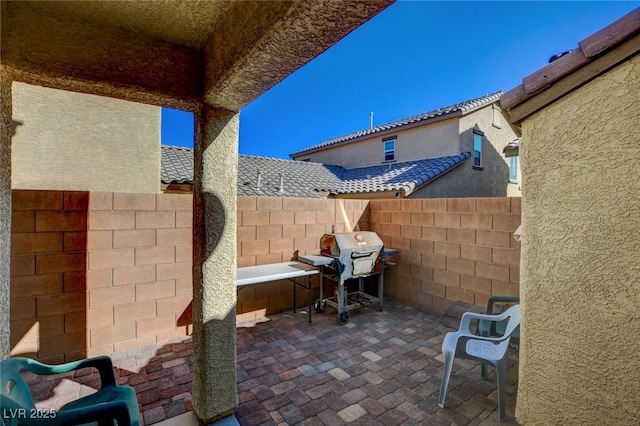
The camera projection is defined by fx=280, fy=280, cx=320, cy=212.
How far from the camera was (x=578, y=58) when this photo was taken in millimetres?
1923

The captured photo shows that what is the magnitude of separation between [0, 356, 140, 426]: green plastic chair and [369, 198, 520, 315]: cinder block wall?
4854mm

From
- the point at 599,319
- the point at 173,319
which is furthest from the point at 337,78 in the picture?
the point at 599,319

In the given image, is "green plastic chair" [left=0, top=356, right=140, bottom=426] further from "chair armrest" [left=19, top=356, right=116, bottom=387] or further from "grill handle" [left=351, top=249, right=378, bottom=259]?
"grill handle" [left=351, top=249, right=378, bottom=259]

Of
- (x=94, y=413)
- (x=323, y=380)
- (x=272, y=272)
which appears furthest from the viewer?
(x=272, y=272)

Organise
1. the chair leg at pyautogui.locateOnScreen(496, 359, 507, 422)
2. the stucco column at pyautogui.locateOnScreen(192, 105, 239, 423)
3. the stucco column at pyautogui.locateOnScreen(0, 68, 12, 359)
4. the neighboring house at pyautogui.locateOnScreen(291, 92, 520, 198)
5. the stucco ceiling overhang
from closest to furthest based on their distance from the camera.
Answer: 1. the stucco ceiling overhang
2. the stucco column at pyautogui.locateOnScreen(0, 68, 12, 359)
3. the stucco column at pyautogui.locateOnScreen(192, 105, 239, 423)
4. the chair leg at pyautogui.locateOnScreen(496, 359, 507, 422)
5. the neighboring house at pyautogui.locateOnScreen(291, 92, 520, 198)

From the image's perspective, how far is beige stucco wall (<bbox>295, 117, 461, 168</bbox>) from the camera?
11.7 metres

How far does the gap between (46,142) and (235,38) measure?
6292 mm

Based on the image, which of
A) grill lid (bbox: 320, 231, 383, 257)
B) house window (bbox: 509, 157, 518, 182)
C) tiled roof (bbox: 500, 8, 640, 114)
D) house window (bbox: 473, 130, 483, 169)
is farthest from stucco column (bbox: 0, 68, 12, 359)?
house window (bbox: 509, 157, 518, 182)

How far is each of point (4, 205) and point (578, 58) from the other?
382 cm

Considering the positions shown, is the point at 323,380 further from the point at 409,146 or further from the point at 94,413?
the point at 409,146

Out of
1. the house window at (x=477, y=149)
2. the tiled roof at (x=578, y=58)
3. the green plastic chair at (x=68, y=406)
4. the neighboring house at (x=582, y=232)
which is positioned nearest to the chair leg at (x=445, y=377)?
the neighboring house at (x=582, y=232)

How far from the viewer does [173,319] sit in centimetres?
430

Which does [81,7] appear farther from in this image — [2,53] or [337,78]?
[337,78]

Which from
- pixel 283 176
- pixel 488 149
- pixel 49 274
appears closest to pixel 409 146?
pixel 488 149
